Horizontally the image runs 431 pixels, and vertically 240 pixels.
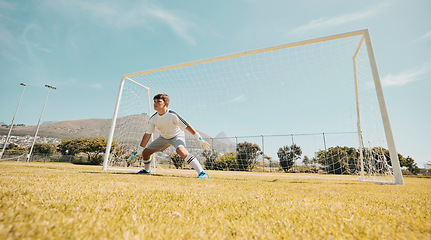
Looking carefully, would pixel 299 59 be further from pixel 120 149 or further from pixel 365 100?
pixel 120 149

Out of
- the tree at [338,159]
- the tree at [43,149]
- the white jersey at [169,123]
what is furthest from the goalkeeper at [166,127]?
the tree at [43,149]

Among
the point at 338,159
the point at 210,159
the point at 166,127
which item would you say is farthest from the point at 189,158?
the point at 338,159

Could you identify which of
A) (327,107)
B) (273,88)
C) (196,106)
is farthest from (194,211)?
(327,107)

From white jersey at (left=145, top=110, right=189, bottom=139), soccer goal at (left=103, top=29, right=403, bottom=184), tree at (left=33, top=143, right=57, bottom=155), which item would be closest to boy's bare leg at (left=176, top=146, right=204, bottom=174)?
white jersey at (left=145, top=110, right=189, bottom=139)

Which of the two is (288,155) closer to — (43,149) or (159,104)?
(159,104)

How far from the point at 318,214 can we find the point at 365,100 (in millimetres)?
7001

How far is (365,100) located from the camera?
6.36m

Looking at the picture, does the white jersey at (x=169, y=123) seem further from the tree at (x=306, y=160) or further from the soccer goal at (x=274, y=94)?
the tree at (x=306, y=160)

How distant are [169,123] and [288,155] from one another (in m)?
15.3

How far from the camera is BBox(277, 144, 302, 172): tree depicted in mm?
16562

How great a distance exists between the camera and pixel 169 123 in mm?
4840

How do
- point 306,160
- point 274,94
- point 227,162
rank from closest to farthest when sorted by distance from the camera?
point 274,94 < point 306,160 < point 227,162

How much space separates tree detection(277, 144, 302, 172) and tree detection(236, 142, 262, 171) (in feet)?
7.03

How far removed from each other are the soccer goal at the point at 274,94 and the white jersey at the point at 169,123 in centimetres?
334
